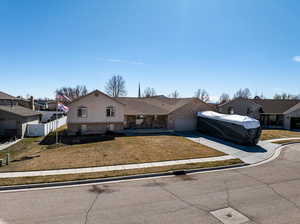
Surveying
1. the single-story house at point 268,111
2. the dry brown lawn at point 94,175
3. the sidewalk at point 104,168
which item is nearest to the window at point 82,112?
the sidewalk at point 104,168

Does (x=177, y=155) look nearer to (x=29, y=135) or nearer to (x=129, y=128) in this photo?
(x=129, y=128)

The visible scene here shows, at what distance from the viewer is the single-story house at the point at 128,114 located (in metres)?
25.2

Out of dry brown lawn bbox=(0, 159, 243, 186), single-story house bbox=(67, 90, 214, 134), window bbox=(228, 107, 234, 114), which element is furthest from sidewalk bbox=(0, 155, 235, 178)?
window bbox=(228, 107, 234, 114)

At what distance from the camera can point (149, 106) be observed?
31641 millimetres

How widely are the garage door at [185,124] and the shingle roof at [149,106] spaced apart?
224cm

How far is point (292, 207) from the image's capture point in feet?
24.5

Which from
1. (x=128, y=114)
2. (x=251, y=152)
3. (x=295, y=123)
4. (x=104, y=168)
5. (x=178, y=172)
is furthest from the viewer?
(x=295, y=123)

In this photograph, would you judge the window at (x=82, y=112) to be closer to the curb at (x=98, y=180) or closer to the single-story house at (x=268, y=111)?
the curb at (x=98, y=180)

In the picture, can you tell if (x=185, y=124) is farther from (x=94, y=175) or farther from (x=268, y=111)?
(x=94, y=175)

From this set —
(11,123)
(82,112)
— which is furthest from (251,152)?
(11,123)

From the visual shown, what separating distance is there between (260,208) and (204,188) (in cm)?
256

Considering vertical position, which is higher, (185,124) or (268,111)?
(268,111)

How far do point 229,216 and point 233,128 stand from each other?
54.1 ft

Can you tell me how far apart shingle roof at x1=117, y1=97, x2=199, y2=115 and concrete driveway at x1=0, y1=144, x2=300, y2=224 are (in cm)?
1891
